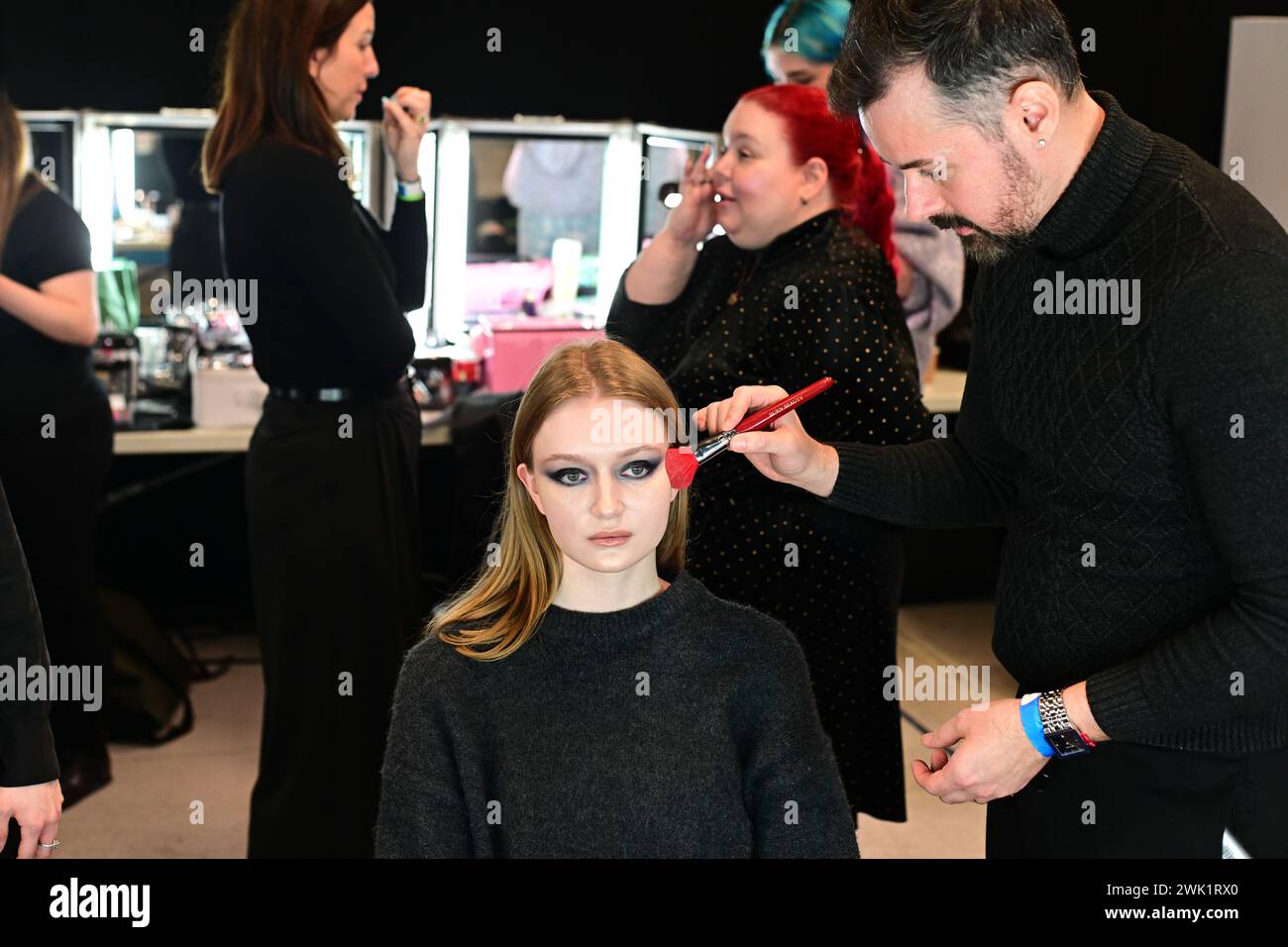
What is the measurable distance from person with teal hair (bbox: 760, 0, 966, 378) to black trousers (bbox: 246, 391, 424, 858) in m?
1.05

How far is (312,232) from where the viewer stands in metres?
2.21

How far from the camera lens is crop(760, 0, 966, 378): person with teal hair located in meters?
2.84

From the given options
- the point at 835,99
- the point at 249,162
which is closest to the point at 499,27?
the point at 249,162

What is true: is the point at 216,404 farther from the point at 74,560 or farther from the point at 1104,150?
the point at 1104,150

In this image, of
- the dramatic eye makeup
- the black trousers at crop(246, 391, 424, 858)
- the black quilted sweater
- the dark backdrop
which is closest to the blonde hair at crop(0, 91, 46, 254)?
the black trousers at crop(246, 391, 424, 858)

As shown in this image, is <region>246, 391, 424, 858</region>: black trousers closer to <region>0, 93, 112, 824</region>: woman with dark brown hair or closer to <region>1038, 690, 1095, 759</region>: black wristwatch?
<region>0, 93, 112, 824</region>: woman with dark brown hair

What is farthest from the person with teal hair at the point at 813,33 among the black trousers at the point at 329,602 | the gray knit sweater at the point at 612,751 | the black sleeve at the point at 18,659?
the black sleeve at the point at 18,659

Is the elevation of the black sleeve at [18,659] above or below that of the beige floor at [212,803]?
above

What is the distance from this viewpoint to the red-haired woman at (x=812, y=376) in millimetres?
2002

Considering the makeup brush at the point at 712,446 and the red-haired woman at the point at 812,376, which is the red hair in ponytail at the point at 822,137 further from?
the makeup brush at the point at 712,446

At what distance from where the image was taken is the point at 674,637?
5.10 ft

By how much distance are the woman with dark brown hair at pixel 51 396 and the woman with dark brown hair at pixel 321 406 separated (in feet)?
1.79

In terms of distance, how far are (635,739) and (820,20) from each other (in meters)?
1.81

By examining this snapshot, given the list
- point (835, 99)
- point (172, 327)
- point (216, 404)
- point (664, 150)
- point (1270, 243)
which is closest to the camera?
point (1270, 243)
